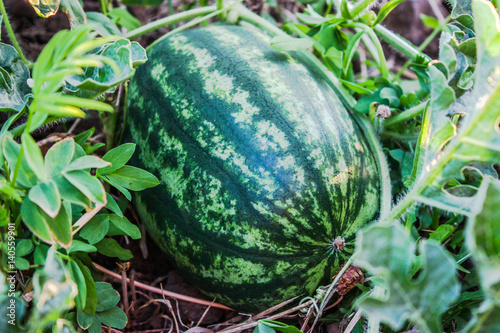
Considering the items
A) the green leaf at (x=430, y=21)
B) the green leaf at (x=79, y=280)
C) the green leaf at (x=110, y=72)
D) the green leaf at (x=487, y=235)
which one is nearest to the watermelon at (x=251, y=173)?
the green leaf at (x=110, y=72)

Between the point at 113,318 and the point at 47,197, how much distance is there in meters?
0.50

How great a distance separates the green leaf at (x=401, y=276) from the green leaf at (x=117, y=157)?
0.70 meters

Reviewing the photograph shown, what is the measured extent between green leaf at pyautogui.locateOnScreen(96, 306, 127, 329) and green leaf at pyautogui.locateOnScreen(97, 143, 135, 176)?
408 mm

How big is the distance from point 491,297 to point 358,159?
2.15 feet

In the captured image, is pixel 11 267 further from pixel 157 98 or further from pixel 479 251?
pixel 479 251

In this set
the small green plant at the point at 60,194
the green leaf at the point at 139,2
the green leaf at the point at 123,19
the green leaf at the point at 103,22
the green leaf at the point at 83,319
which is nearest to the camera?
the small green plant at the point at 60,194

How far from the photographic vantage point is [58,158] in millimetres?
1048

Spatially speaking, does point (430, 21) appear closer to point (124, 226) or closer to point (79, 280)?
point (124, 226)

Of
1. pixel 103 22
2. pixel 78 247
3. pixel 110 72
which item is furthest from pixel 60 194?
pixel 103 22

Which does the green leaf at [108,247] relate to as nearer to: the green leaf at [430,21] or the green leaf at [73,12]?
the green leaf at [73,12]

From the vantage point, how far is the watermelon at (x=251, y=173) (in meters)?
1.32

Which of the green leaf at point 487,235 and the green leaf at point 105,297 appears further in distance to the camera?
the green leaf at point 105,297


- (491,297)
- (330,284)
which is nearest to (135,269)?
(330,284)

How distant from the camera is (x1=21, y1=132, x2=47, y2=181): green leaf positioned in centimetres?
94
